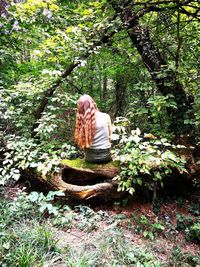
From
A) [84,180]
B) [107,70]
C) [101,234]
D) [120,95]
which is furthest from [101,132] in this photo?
[120,95]

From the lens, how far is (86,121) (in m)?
3.81

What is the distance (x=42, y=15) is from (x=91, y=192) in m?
3.43

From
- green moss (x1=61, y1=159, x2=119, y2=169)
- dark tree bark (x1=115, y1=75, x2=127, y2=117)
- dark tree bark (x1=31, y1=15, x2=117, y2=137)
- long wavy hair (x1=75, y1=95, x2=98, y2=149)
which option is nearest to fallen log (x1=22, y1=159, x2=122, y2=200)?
green moss (x1=61, y1=159, x2=119, y2=169)

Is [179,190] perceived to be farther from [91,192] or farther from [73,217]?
[73,217]

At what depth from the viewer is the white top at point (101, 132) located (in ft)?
12.8

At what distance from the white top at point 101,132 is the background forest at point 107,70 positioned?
0.21 m

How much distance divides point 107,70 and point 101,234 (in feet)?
13.5

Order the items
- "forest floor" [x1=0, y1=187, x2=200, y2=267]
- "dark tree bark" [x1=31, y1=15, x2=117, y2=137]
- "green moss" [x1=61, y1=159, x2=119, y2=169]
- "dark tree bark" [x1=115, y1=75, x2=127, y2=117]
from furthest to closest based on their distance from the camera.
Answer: "dark tree bark" [x1=115, y1=75, x2=127, y2=117], "dark tree bark" [x1=31, y1=15, x2=117, y2=137], "green moss" [x1=61, y1=159, x2=119, y2=169], "forest floor" [x1=0, y1=187, x2=200, y2=267]

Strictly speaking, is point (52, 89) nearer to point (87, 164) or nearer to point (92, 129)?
point (92, 129)

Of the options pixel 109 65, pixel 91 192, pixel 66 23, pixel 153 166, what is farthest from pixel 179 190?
pixel 66 23

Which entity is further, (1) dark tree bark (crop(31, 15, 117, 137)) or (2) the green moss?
(1) dark tree bark (crop(31, 15, 117, 137))

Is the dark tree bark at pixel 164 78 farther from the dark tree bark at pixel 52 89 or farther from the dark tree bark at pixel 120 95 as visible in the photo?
the dark tree bark at pixel 120 95

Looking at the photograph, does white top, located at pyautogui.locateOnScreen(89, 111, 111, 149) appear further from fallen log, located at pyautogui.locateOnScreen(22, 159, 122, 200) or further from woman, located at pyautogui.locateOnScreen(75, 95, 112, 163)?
fallen log, located at pyautogui.locateOnScreen(22, 159, 122, 200)

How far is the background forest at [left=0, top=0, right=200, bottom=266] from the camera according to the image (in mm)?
3818
